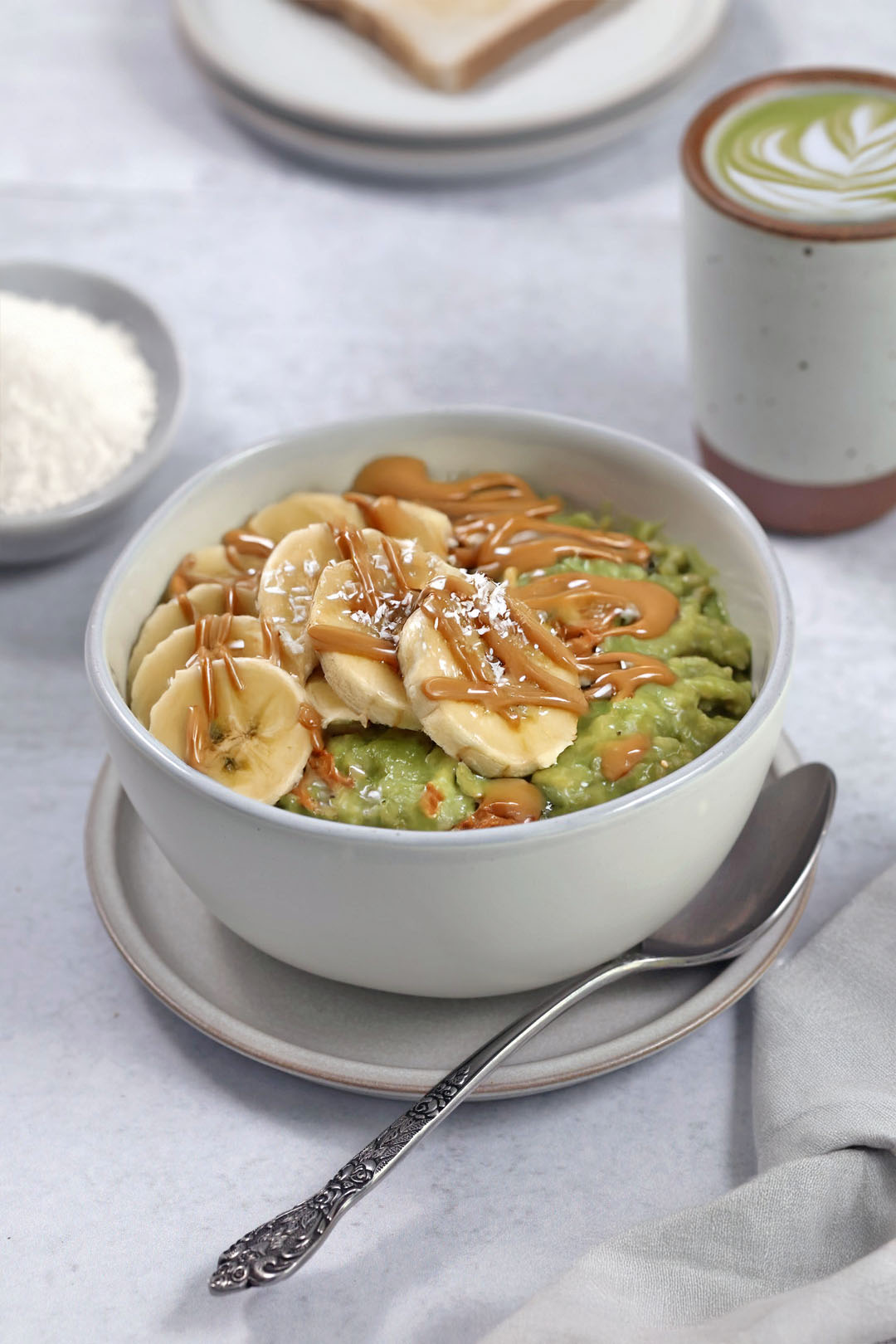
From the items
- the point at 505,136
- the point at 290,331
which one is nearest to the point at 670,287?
the point at 505,136

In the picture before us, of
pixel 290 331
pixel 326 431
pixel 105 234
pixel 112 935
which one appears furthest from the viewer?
pixel 105 234

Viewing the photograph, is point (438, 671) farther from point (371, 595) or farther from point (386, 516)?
point (386, 516)

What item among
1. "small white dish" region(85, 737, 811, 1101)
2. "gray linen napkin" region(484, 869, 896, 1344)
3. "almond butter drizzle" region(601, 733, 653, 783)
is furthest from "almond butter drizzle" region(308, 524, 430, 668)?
"gray linen napkin" region(484, 869, 896, 1344)

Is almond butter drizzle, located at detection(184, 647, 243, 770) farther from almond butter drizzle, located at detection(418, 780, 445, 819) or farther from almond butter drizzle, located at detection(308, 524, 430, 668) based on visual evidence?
almond butter drizzle, located at detection(418, 780, 445, 819)

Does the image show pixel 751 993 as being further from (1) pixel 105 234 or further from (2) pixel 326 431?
(1) pixel 105 234

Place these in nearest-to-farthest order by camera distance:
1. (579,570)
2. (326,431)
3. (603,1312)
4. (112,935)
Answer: (603,1312) < (112,935) < (579,570) < (326,431)

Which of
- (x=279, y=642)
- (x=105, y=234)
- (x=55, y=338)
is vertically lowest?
(x=105, y=234)
